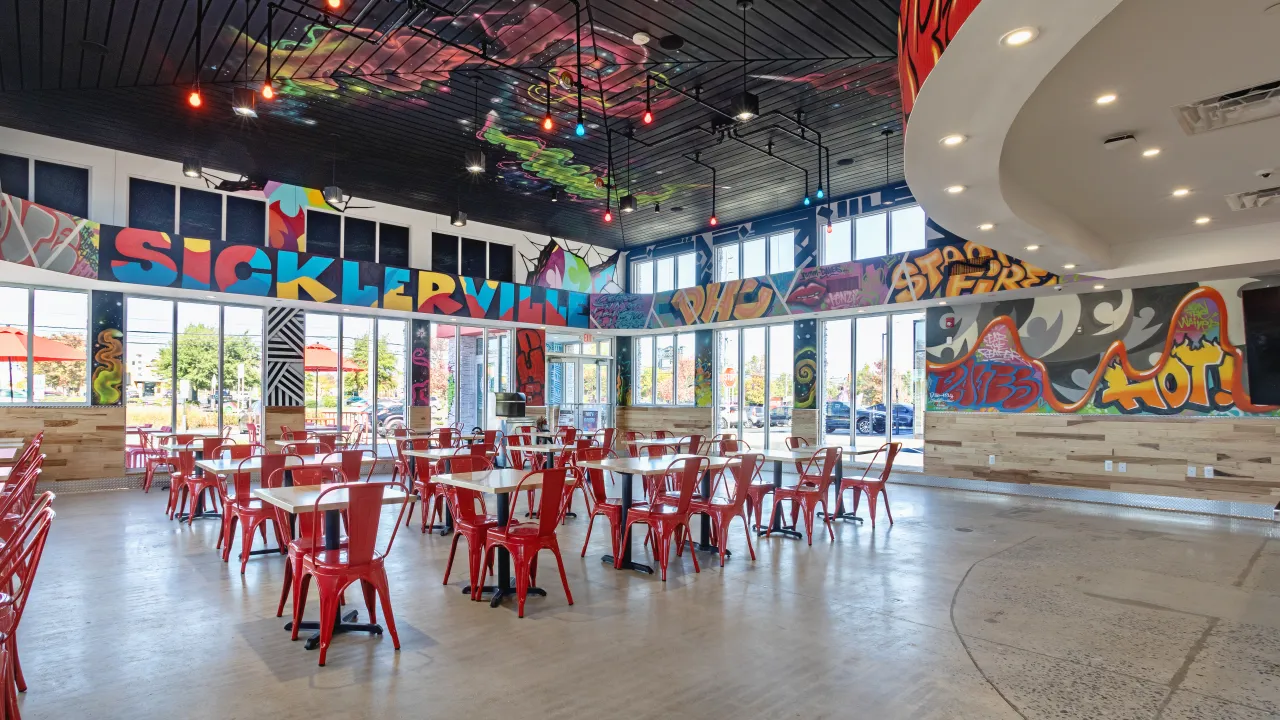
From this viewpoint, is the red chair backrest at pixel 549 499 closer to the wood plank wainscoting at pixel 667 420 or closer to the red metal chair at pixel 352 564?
the red metal chair at pixel 352 564

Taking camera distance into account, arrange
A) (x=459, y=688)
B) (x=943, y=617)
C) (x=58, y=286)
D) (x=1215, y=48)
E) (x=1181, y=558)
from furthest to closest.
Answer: (x=58, y=286) → (x=1181, y=558) → (x=943, y=617) → (x=1215, y=48) → (x=459, y=688)

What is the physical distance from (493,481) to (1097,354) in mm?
9226

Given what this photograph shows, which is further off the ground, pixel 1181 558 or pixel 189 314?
pixel 189 314

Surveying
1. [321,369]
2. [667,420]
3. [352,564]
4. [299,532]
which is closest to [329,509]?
[352,564]

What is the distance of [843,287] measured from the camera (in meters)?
12.0

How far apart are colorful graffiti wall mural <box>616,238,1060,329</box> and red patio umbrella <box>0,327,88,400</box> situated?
9.34m

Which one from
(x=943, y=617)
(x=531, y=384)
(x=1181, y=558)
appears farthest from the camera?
(x=531, y=384)

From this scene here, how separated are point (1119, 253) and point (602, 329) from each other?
9974mm

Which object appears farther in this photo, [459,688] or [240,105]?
[240,105]

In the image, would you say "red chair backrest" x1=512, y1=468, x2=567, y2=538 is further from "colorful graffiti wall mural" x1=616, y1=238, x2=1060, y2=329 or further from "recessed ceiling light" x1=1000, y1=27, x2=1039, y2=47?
"colorful graffiti wall mural" x1=616, y1=238, x2=1060, y2=329

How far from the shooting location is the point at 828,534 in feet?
23.9

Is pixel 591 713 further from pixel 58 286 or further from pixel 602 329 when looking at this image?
pixel 602 329

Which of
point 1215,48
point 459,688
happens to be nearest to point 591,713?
point 459,688

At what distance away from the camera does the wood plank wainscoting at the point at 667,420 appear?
49.9 ft
